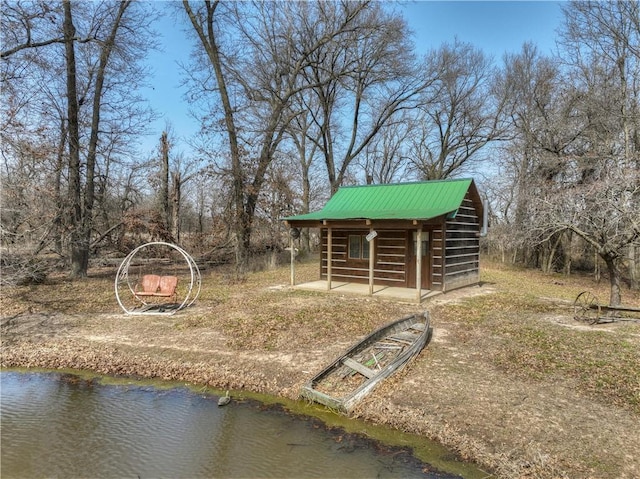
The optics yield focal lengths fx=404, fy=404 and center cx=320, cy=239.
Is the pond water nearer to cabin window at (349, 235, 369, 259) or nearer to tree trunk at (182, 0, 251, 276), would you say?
cabin window at (349, 235, 369, 259)

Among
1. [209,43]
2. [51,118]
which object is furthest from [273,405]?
[209,43]

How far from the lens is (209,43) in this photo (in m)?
19.8

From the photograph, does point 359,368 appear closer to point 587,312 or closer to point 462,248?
point 587,312

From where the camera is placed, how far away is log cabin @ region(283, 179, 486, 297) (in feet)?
44.8

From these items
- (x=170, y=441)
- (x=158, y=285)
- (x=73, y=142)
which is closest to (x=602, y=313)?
(x=170, y=441)

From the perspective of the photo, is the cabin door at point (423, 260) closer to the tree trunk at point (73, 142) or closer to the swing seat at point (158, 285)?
the swing seat at point (158, 285)

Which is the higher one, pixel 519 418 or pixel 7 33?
pixel 7 33

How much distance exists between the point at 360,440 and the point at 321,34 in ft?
74.5

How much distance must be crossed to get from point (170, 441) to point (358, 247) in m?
11.5

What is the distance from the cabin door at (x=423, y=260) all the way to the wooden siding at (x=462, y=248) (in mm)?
576

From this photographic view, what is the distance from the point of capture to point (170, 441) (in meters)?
4.95

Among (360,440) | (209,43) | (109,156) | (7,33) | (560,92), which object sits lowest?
(360,440)

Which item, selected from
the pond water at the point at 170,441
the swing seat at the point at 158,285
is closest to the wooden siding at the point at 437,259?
the swing seat at the point at 158,285

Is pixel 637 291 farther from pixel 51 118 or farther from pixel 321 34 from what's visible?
pixel 51 118
